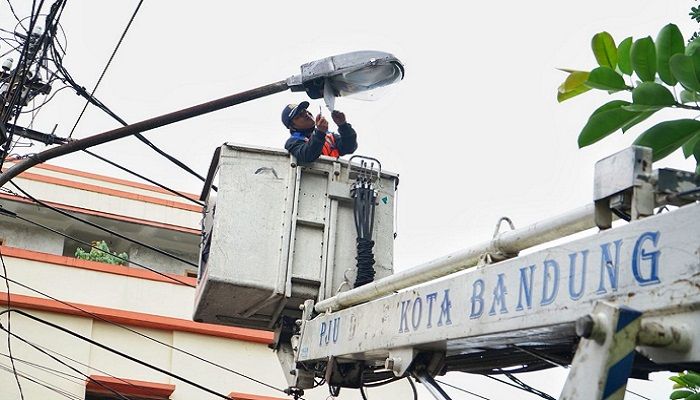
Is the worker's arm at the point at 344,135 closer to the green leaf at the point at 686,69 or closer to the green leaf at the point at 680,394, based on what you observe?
the green leaf at the point at 680,394

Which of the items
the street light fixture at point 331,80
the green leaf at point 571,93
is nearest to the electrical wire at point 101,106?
the street light fixture at point 331,80

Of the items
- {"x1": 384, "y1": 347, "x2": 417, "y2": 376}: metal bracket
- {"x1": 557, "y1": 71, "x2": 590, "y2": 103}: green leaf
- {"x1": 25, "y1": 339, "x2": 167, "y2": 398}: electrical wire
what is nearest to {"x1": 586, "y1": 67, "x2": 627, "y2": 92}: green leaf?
{"x1": 557, "y1": 71, "x2": 590, "y2": 103}: green leaf

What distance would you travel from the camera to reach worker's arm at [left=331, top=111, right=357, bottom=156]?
6906mm

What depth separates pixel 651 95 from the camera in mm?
3254

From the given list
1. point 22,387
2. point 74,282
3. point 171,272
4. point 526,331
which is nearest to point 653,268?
point 526,331

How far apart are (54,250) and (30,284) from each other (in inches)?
136

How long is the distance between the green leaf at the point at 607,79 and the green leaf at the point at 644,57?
0.31 feet

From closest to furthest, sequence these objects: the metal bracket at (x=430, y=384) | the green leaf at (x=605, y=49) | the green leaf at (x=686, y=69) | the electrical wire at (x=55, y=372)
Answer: the green leaf at (x=686, y=69) → the green leaf at (x=605, y=49) → the metal bracket at (x=430, y=384) → the electrical wire at (x=55, y=372)

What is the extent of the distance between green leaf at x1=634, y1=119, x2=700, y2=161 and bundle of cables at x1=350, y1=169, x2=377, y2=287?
311 centimetres

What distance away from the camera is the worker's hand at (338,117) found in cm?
689

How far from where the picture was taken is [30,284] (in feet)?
46.9

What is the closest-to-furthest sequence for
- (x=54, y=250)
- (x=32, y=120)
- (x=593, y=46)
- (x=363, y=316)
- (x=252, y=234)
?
1. (x=593, y=46)
2. (x=363, y=316)
3. (x=252, y=234)
4. (x=32, y=120)
5. (x=54, y=250)

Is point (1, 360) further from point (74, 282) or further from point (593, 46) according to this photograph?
point (593, 46)

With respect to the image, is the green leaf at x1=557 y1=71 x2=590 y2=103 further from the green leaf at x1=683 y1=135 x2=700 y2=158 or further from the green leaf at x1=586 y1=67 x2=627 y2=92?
the green leaf at x1=683 y1=135 x2=700 y2=158
